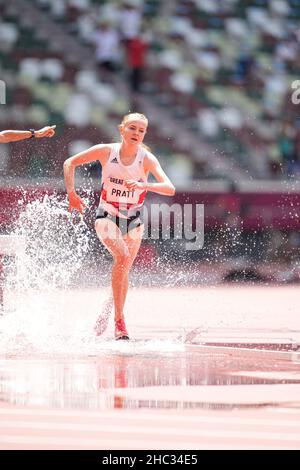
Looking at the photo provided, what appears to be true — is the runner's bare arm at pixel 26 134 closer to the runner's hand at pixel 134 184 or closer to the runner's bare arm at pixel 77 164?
the runner's bare arm at pixel 77 164

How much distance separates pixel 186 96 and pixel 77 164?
13048mm

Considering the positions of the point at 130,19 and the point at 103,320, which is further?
the point at 130,19

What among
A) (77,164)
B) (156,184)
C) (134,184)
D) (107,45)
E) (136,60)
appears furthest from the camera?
(107,45)

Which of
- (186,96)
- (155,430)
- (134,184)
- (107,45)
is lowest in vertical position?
(155,430)

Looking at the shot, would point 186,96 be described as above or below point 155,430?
above

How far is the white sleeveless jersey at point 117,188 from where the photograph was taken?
8180mm

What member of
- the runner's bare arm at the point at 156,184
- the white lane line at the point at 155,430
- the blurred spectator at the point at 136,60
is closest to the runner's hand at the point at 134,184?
the runner's bare arm at the point at 156,184

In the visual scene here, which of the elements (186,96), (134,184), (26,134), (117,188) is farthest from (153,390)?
(186,96)

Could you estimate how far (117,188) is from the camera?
818 cm

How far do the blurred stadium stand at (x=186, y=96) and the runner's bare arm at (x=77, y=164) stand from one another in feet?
34.8

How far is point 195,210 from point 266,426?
14917 mm

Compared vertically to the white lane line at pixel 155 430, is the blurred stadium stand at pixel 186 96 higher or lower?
higher

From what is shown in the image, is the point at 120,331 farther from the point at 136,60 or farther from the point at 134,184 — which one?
the point at 136,60

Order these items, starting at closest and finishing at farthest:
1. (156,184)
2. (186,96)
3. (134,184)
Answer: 1. (134,184)
2. (156,184)
3. (186,96)
